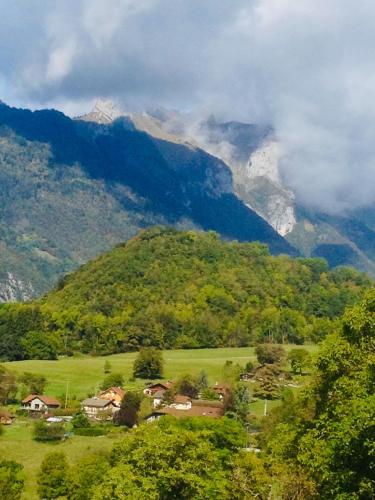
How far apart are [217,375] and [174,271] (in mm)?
46928

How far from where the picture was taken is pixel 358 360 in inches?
971

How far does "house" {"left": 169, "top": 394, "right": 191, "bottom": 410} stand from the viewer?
73375mm

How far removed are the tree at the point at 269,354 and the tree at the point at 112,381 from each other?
Answer: 738 inches

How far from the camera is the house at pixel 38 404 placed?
247 feet

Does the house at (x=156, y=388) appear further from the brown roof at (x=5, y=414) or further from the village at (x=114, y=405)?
the brown roof at (x=5, y=414)

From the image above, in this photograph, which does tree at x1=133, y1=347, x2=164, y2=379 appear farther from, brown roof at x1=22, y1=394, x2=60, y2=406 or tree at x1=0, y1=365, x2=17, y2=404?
brown roof at x1=22, y1=394, x2=60, y2=406

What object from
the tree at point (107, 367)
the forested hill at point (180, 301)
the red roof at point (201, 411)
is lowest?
the red roof at point (201, 411)

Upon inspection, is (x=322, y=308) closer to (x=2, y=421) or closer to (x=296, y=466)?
(x=2, y=421)

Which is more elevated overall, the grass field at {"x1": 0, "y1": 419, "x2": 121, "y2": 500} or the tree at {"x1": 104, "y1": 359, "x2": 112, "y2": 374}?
the tree at {"x1": 104, "y1": 359, "x2": 112, "y2": 374}

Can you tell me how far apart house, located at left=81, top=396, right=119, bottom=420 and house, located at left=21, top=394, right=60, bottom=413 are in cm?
329

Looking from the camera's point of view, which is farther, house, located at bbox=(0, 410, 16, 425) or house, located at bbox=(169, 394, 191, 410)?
house, located at bbox=(169, 394, 191, 410)

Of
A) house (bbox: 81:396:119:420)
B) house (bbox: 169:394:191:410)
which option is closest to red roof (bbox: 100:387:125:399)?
house (bbox: 81:396:119:420)

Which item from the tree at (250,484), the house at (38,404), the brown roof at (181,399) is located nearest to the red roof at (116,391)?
the house at (38,404)

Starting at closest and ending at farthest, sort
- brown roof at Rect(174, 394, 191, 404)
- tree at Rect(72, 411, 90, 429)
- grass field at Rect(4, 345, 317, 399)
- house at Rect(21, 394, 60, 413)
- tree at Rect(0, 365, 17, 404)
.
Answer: tree at Rect(72, 411, 90, 429)
brown roof at Rect(174, 394, 191, 404)
house at Rect(21, 394, 60, 413)
tree at Rect(0, 365, 17, 404)
grass field at Rect(4, 345, 317, 399)
